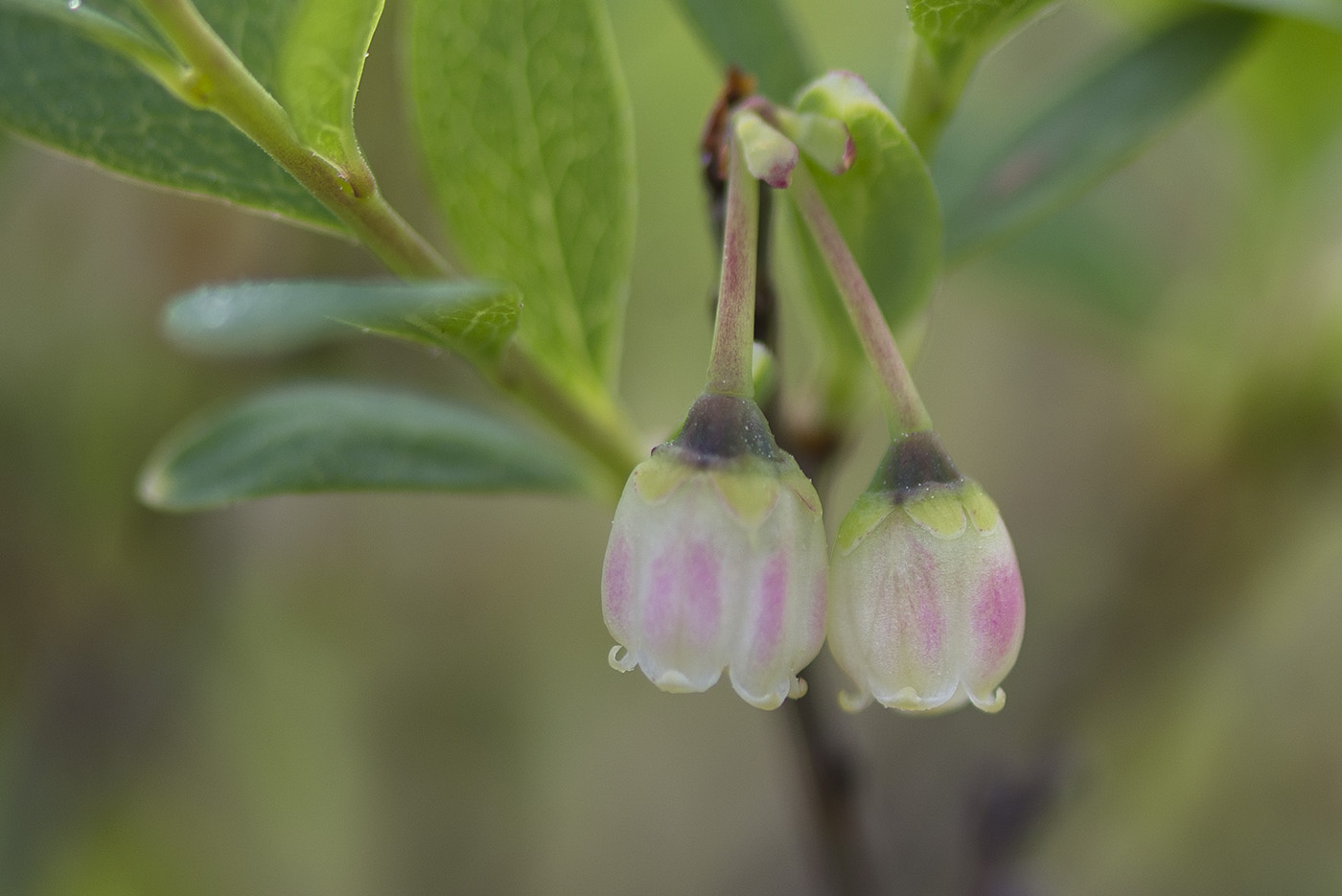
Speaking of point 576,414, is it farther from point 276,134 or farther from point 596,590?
point 596,590

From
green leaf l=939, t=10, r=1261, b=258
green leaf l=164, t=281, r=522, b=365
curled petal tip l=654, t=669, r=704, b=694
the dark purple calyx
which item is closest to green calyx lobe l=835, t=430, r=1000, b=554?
the dark purple calyx

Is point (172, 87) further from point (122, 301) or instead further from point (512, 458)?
point (122, 301)

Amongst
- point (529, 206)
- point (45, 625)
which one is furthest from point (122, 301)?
point (529, 206)

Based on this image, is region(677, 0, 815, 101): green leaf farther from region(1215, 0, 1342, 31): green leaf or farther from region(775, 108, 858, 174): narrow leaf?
region(1215, 0, 1342, 31): green leaf

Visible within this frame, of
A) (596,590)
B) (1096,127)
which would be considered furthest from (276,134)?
(596,590)

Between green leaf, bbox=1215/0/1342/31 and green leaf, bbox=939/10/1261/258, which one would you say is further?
green leaf, bbox=939/10/1261/258

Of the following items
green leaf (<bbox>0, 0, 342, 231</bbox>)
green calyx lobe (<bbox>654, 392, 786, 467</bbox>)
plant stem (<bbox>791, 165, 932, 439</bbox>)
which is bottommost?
green calyx lobe (<bbox>654, 392, 786, 467</bbox>)
